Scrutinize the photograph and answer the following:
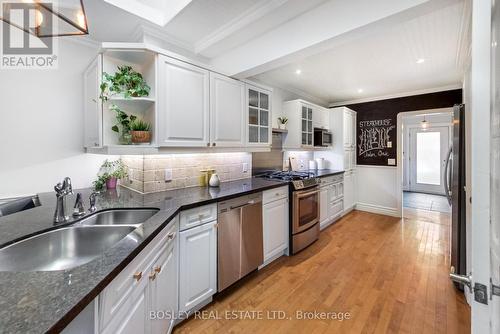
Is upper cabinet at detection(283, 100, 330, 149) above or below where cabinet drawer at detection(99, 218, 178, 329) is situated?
above

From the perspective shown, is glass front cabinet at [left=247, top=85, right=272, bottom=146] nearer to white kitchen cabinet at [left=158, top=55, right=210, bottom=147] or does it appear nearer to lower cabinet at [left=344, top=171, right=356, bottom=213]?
white kitchen cabinet at [left=158, top=55, right=210, bottom=147]

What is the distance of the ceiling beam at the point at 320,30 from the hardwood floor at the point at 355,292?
231 centimetres

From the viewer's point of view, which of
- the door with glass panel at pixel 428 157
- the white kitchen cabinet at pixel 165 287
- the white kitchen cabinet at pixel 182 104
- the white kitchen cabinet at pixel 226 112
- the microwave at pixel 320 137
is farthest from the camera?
the door with glass panel at pixel 428 157

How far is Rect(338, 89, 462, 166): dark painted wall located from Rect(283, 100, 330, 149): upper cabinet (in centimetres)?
157

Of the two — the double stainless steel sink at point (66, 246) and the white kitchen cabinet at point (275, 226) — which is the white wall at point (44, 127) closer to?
the double stainless steel sink at point (66, 246)

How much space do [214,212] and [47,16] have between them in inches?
63.4

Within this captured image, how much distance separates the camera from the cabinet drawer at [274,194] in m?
2.47

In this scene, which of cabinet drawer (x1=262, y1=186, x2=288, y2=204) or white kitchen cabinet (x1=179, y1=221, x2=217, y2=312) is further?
cabinet drawer (x1=262, y1=186, x2=288, y2=204)

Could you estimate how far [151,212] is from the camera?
1.60m

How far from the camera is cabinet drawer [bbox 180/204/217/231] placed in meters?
1.69

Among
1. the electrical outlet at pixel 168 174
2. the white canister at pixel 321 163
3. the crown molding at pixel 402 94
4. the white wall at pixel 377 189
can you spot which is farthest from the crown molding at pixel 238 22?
the white wall at pixel 377 189

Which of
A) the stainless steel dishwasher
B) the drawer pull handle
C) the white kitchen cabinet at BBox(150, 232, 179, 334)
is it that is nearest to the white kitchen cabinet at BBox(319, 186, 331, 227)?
the stainless steel dishwasher

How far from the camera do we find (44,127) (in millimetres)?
2098

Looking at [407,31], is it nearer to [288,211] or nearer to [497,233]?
[288,211]
